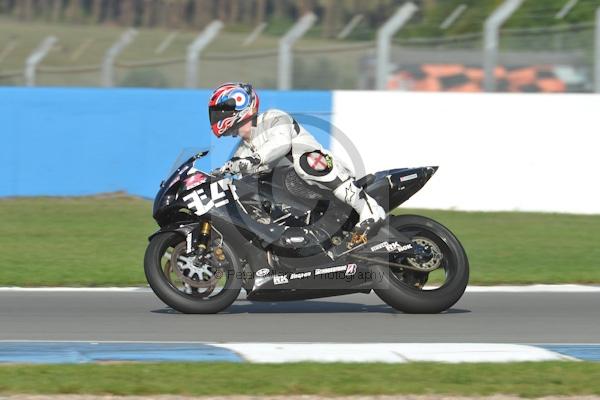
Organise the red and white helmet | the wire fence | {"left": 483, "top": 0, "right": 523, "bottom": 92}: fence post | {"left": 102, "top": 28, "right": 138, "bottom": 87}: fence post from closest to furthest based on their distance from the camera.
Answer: the red and white helmet < {"left": 483, "top": 0, "right": 523, "bottom": 92}: fence post < the wire fence < {"left": 102, "top": 28, "right": 138, "bottom": 87}: fence post

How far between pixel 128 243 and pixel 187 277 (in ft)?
15.4

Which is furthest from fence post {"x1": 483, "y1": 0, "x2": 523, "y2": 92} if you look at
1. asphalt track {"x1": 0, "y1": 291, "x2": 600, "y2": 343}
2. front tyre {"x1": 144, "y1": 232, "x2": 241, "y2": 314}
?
front tyre {"x1": 144, "y1": 232, "x2": 241, "y2": 314}

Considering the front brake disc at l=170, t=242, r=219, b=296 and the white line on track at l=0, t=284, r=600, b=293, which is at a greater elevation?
the front brake disc at l=170, t=242, r=219, b=296

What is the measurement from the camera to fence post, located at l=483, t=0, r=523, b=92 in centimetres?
1554

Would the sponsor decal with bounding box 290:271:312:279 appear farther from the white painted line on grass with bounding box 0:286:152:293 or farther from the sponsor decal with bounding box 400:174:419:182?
the white painted line on grass with bounding box 0:286:152:293

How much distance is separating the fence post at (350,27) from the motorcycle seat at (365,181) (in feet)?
29.0

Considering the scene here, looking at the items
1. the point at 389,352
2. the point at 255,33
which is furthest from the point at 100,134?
the point at 389,352

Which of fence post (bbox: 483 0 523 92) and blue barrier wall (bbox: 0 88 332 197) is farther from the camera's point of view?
fence post (bbox: 483 0 523 92)

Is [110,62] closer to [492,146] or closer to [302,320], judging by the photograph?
[492,146]

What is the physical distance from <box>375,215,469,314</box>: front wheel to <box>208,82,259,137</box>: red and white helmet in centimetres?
125

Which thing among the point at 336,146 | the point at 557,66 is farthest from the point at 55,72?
the point at 557,66

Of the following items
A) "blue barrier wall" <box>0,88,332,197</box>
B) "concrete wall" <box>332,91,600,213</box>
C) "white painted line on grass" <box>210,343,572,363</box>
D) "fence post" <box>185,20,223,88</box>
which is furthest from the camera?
"fence post" <box>185,20,223,88</box>

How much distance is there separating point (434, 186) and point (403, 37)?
2.21 metres

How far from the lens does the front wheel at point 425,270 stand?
8.12m
